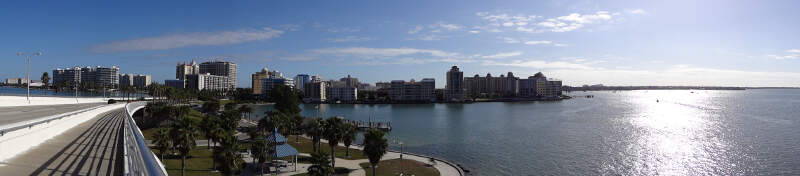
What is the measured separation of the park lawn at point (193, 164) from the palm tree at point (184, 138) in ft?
4.13

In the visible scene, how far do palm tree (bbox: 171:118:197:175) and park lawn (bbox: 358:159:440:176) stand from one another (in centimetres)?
1668

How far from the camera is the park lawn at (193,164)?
36.0 m

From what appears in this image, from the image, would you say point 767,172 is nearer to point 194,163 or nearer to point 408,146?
point 408,146

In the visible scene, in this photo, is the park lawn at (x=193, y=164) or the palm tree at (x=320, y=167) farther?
the park lawn at (x=193, y=164)

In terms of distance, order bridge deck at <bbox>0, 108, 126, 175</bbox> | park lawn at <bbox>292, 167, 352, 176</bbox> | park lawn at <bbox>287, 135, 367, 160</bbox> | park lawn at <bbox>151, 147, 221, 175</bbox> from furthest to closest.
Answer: park lawn at <bbox>287, 135, 367, 160</bbox>
park lawn at <bbox>292, 167, 352, 176</bbox>
park lawn at <bbox>151, 147, 221, 175</bbox>
bridge deck at <bbox>0, 108, 126, 175</bbox>

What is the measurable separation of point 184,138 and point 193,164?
583cm

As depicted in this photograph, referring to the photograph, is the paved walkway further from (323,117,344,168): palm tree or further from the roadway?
the roadway

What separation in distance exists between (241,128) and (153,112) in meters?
17.5

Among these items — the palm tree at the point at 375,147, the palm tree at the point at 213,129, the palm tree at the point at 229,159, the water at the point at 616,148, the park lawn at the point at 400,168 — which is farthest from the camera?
the water at the point at 616,148

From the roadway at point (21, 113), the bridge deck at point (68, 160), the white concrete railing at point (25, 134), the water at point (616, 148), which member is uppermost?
the white concrete railing at point (25, 134)

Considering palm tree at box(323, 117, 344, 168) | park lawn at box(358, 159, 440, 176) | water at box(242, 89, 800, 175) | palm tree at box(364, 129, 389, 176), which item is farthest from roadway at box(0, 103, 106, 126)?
water at box(242, 89, 800, 175)

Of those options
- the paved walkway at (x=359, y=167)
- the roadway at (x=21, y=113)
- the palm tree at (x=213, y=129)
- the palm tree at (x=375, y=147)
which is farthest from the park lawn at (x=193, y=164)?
the palm tree at (x=375, y=147)

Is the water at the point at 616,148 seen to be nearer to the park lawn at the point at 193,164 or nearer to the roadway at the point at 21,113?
the park lawn at the point at 193,164

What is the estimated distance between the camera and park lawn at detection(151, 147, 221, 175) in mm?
36006
